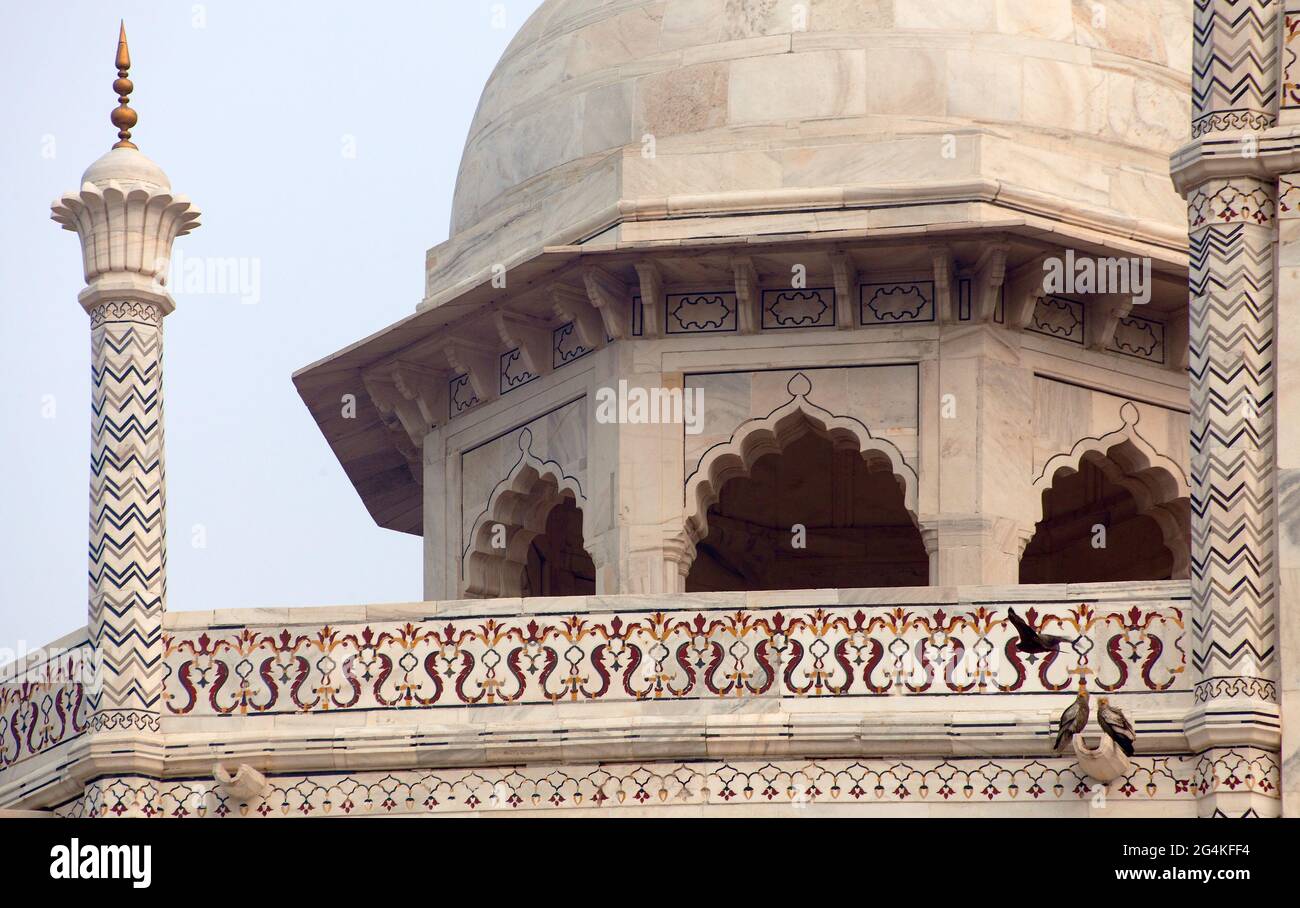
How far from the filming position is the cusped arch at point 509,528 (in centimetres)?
2111

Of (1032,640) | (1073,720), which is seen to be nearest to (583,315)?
(1032,640)

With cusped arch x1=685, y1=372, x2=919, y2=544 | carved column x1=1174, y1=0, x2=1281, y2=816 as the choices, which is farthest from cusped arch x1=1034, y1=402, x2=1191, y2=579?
carved column x1=1174, y1=0, x2=1281, y2=816

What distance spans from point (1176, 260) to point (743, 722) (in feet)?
16.1

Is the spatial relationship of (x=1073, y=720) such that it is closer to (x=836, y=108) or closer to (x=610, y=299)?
(x=610, y=299)

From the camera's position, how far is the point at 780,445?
798 inches

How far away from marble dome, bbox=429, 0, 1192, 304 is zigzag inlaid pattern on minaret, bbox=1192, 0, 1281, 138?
3190mm

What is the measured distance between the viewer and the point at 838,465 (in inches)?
931

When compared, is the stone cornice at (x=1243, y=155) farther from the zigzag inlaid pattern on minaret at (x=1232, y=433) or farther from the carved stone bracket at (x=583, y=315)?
the carved stone bracket at (x=583, y=315)

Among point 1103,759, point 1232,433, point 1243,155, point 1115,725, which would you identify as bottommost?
point 1103,759

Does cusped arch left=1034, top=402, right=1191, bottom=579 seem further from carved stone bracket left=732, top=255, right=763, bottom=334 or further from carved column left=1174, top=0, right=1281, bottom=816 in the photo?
carved column left=1174, top=0, right=1281, bottom=816

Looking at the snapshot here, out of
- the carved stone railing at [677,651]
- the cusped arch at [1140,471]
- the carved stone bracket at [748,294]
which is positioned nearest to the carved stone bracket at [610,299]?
the carved stone bracket at [748,294]

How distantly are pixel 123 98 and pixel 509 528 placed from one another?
3816 mm
